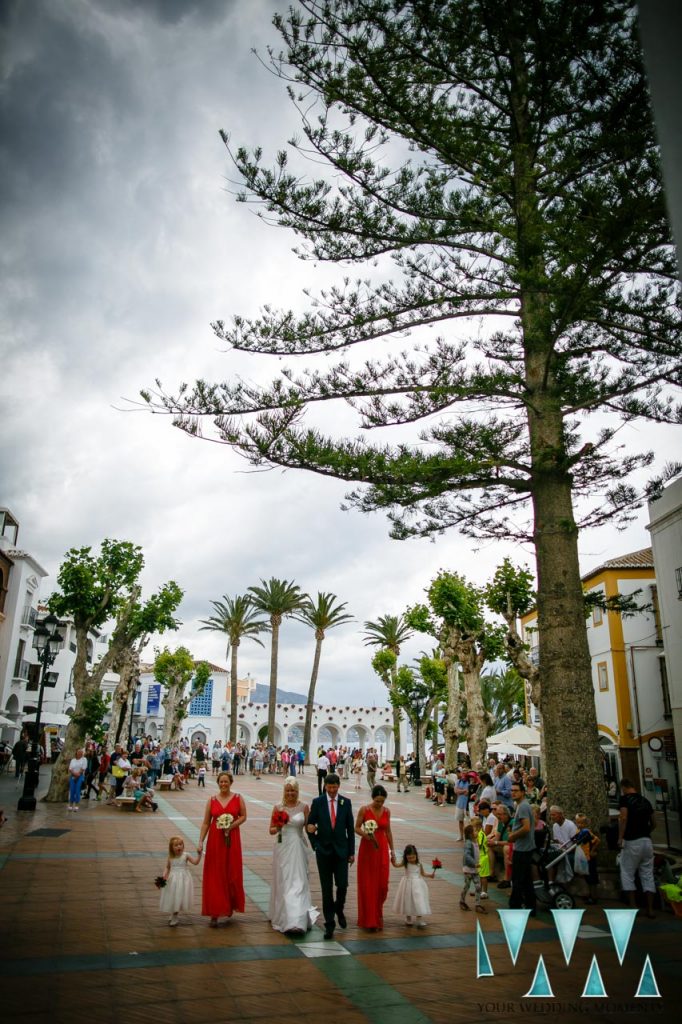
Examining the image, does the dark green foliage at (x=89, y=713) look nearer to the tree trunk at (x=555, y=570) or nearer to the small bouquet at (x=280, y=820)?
the small bouquet at (x=280, y=820)

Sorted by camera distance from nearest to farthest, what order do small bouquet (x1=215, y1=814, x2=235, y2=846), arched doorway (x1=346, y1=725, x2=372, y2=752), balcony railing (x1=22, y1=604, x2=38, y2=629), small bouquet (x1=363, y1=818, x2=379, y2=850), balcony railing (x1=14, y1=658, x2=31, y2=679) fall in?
small bouquet (x1=215, y1=814, x2=235, y2=846), small bouquet (x1=363, y1=818, x2=379, y2=850), balcony railing (x1=14, y1=658, x2=31, y2=679), balcony railing (x1=22, y1=604, x2=38, y2=629), arched doorway (x1=346, y1=725, x2=372, y2=752)

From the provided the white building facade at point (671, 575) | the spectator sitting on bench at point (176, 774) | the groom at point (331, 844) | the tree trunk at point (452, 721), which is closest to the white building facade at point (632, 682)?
the tree trunk at point (452, 721)

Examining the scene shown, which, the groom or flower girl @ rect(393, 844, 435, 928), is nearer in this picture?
the groom

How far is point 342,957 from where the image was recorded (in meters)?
6.52

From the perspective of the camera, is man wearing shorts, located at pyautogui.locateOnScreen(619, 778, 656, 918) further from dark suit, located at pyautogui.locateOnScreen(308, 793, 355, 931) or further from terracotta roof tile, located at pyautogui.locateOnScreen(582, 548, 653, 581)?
terracotta roof tile, located at pyautogui.locateOnScreen(582, 548, 653, 581)

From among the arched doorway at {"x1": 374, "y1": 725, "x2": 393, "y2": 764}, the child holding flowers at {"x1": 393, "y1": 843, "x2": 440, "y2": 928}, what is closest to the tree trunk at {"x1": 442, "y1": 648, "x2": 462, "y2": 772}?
the child holding flowers at {"x1": 393, "y1": 843, "x2": 440, "y2": 928}

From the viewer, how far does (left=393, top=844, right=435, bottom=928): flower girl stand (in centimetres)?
778

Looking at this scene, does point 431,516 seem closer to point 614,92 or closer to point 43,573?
point 614,92

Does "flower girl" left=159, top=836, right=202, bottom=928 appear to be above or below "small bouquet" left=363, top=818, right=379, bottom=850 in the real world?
below

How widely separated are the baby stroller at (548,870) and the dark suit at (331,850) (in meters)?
2.97

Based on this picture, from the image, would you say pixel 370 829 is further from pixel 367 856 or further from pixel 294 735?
pixel 294 735

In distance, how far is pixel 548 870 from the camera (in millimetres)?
9438

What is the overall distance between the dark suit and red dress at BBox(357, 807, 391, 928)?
17 centimetres

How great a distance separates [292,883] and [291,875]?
0.25 feet
